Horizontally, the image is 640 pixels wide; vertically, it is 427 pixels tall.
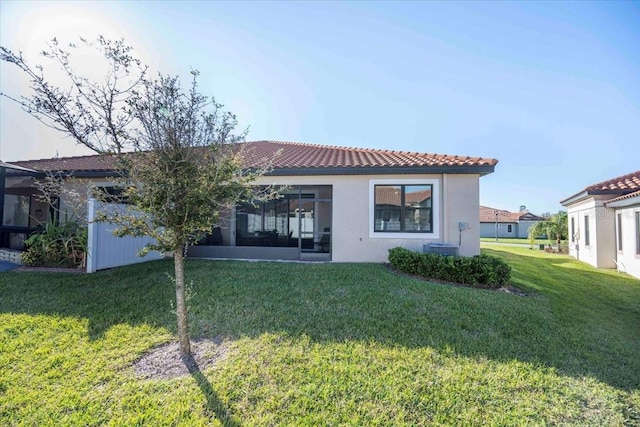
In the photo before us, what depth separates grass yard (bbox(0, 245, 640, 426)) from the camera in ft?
10.7

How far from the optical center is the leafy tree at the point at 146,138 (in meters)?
3.80

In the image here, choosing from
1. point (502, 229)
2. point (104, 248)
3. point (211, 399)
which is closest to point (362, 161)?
point (104, 248)

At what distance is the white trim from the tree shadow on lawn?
2045mm

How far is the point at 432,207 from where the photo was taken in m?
10.2

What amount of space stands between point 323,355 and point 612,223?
1687 centimetres

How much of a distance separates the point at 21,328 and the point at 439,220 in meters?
11.1

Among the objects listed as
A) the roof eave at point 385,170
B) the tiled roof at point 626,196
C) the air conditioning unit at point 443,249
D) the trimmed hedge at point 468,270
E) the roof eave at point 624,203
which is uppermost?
the roof eave at point 385,170

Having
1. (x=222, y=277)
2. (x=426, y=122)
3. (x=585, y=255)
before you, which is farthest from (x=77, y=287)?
(x=585, y=255)

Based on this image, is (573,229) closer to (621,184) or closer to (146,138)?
(621,184)

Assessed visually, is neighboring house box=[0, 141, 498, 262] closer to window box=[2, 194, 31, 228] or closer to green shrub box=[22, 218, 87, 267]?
window box=[2, 194, 31, 228]

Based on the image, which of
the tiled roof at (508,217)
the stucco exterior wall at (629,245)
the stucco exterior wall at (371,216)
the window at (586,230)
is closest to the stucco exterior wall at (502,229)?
the tiled roof at (508,217)

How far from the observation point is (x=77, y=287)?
7164mm

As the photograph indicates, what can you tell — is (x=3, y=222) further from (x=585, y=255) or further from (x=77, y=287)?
(x=585, y=255)

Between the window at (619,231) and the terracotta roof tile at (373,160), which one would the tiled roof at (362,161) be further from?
the window at (619,231)
